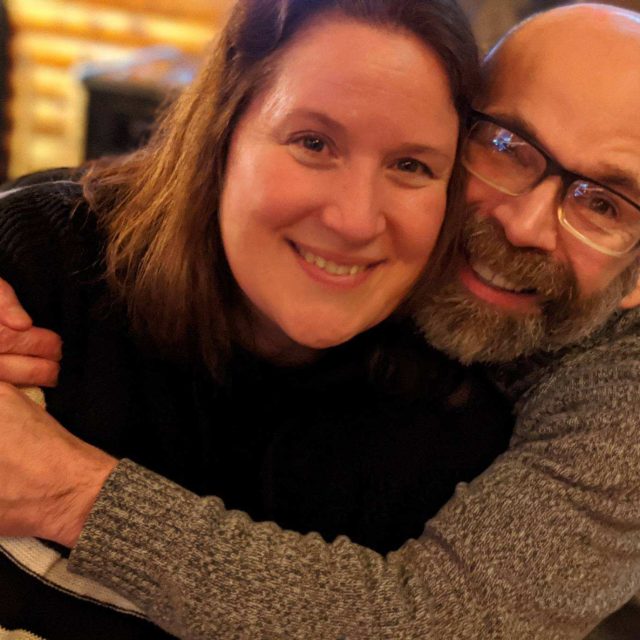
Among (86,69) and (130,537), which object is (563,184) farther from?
(86,69)

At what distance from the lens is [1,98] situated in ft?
13.0

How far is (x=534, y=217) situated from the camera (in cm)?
140

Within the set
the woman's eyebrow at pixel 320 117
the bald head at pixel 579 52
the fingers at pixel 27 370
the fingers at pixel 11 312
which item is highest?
the bald head at pixel 579 52

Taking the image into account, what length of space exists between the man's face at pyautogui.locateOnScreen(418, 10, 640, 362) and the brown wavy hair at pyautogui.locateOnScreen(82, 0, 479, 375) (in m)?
0.10

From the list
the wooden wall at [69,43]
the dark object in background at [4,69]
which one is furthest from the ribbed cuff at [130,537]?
the dark object in background at [4,69]

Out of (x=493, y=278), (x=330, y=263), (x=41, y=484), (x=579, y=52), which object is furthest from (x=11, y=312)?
(x=579, y=52)

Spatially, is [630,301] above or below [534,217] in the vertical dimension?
below

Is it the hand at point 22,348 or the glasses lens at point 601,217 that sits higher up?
the glasses lens at point 601,217

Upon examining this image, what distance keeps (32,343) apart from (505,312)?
86cm

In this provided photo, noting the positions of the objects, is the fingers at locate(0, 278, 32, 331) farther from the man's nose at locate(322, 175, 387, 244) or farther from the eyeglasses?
the eyeglasses

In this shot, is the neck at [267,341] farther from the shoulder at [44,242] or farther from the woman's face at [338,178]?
the shoulder at [44,242]

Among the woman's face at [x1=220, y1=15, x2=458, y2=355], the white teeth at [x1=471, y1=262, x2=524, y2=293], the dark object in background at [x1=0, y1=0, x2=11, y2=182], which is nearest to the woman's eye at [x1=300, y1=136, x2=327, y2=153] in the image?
the woman's face at [x1=220, y1=15, x2=458, y2=355]

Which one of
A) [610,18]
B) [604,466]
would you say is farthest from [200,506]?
[610,18]

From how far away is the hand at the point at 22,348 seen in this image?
1.22m
